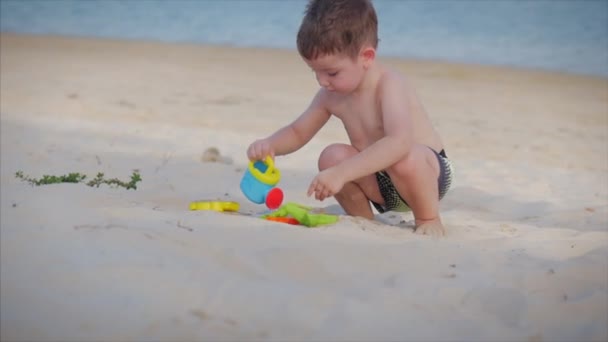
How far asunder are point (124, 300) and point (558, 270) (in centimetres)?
133

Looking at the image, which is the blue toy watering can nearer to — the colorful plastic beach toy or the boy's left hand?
the colorful plastic beach toy

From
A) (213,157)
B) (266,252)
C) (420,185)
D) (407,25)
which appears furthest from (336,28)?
(407,25)

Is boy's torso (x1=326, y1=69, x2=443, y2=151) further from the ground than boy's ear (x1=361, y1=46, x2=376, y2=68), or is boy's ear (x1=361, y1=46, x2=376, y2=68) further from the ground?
boy's ear (x1=361, y1=46, x2=376, y2=68)

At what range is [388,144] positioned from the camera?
3.15 metres

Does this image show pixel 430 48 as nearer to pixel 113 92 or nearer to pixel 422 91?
pixel 422 91

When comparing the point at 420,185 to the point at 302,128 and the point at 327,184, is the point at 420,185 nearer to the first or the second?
the point at 327,184

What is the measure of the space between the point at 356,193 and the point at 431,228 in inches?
16.5

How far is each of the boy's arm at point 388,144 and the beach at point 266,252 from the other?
0.22 m

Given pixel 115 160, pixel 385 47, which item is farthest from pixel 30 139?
pixel 385 47

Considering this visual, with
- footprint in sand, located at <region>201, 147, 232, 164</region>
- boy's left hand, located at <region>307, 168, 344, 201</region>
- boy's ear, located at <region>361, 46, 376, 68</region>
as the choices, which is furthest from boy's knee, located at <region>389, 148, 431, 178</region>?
footprint in sand, located at <region>201, 147, 232, 164</region>

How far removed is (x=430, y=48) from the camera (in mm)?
13062

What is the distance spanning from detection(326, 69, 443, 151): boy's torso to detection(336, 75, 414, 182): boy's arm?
6 centimetres

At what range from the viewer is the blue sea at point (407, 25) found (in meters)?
12.5

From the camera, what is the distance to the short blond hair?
3115 millimetres
